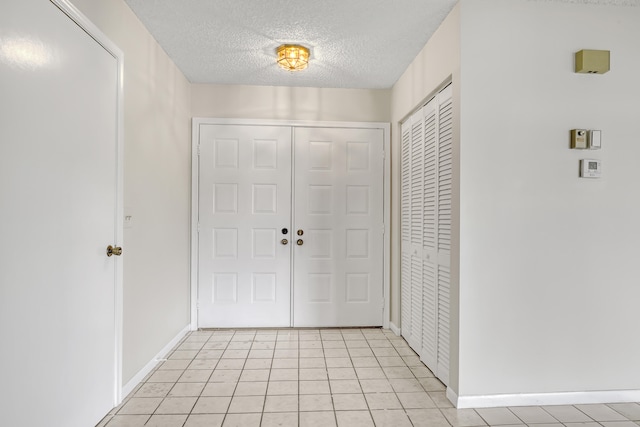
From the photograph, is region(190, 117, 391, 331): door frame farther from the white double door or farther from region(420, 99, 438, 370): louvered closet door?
region(420, 99, 438, 370): louvered closet door

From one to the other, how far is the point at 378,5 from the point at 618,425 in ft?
9.06

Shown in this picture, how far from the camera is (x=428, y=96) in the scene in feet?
8.86

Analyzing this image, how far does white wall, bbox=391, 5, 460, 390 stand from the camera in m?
2.18

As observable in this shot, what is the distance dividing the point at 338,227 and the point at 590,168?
213 cm

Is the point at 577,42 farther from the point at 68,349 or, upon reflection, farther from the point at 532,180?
the point at 68,349

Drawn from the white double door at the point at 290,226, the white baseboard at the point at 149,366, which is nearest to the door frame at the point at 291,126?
the white double door at the point at 290,226

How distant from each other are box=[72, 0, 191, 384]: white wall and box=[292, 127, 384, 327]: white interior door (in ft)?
3.65

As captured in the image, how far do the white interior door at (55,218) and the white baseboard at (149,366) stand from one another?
0.61ft

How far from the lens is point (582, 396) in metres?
2.19

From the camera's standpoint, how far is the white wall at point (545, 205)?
213cm

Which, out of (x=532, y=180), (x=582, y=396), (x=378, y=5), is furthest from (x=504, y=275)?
(x=378, y=5)

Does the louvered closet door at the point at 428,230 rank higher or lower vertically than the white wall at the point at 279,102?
lower

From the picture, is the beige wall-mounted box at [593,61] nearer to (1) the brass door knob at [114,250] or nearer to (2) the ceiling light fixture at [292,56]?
(2) the ceiling light fixture at [292,56]

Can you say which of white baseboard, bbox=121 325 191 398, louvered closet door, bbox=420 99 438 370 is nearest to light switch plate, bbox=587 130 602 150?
louvered closet door, bbox=420 99 438 370
